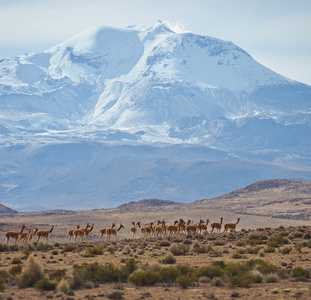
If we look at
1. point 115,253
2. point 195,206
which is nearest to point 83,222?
point 195,206

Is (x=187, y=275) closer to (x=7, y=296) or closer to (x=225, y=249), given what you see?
(x=7, y=296)

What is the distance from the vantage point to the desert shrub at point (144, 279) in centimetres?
2098

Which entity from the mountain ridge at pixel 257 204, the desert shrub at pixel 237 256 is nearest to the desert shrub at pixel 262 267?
the desert shrub at pixel 237 256

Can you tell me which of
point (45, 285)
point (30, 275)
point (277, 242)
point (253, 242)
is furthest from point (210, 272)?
point (277, 242)

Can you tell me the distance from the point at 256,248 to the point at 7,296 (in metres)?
15.1

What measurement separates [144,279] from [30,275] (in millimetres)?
3998

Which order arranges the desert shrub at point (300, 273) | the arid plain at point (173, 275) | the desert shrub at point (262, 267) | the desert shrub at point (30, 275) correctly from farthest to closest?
the desert shrub at point (262, 267) → the desert shrub at point (300, 273) → the desert shrub at point (30, 275) → the arid plain at point (173, 275)

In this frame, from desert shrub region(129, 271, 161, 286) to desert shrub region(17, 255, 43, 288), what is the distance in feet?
10.8

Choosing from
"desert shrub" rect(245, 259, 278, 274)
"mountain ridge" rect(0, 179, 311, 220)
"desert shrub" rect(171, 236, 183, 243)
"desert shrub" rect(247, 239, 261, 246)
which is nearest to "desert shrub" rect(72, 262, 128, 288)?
"desert shrub" rect(245, 259, 278, 274)

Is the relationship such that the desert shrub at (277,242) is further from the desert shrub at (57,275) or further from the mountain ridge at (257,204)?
the mountain ridge at (257,204)

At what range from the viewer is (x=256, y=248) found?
3048cm

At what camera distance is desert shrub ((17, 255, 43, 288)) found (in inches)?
821

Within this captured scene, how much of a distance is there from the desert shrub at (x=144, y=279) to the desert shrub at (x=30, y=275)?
331 cm

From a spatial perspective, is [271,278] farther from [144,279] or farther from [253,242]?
[253,242]
